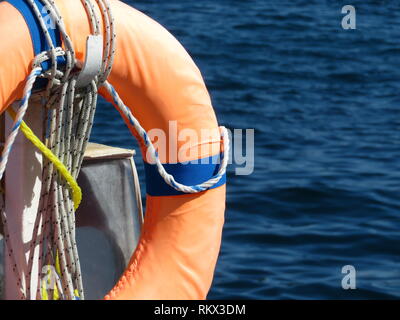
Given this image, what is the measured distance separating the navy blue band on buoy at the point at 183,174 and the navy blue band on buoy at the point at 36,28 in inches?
18.8

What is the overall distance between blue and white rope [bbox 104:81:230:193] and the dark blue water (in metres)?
1.74

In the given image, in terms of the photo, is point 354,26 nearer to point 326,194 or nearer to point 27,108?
point 326,194

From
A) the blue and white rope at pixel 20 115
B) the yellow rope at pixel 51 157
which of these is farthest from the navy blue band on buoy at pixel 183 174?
the blue and white rope at pixel 20 115

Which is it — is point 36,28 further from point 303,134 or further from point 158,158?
point 303,134

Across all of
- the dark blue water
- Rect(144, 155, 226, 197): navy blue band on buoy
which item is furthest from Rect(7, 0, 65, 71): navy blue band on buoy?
the dark blue water

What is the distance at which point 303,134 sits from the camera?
695cm

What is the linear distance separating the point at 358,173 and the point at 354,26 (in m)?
3.75

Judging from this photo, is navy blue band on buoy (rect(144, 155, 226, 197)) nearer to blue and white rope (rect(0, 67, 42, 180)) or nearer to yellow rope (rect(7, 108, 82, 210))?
yellow rope (rect(7, 108, 82, 210))

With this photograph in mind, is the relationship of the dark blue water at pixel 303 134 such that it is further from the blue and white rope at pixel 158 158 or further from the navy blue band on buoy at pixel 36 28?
the navy blue band on buoy at pixel 36 28

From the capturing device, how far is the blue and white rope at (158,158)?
2803mm

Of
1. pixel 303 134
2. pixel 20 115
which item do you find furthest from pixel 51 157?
pixel 303 134

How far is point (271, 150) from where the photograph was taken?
260 inches

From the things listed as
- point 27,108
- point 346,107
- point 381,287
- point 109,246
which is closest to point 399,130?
point 346,107

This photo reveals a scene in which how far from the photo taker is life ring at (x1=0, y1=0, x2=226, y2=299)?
109 inches
